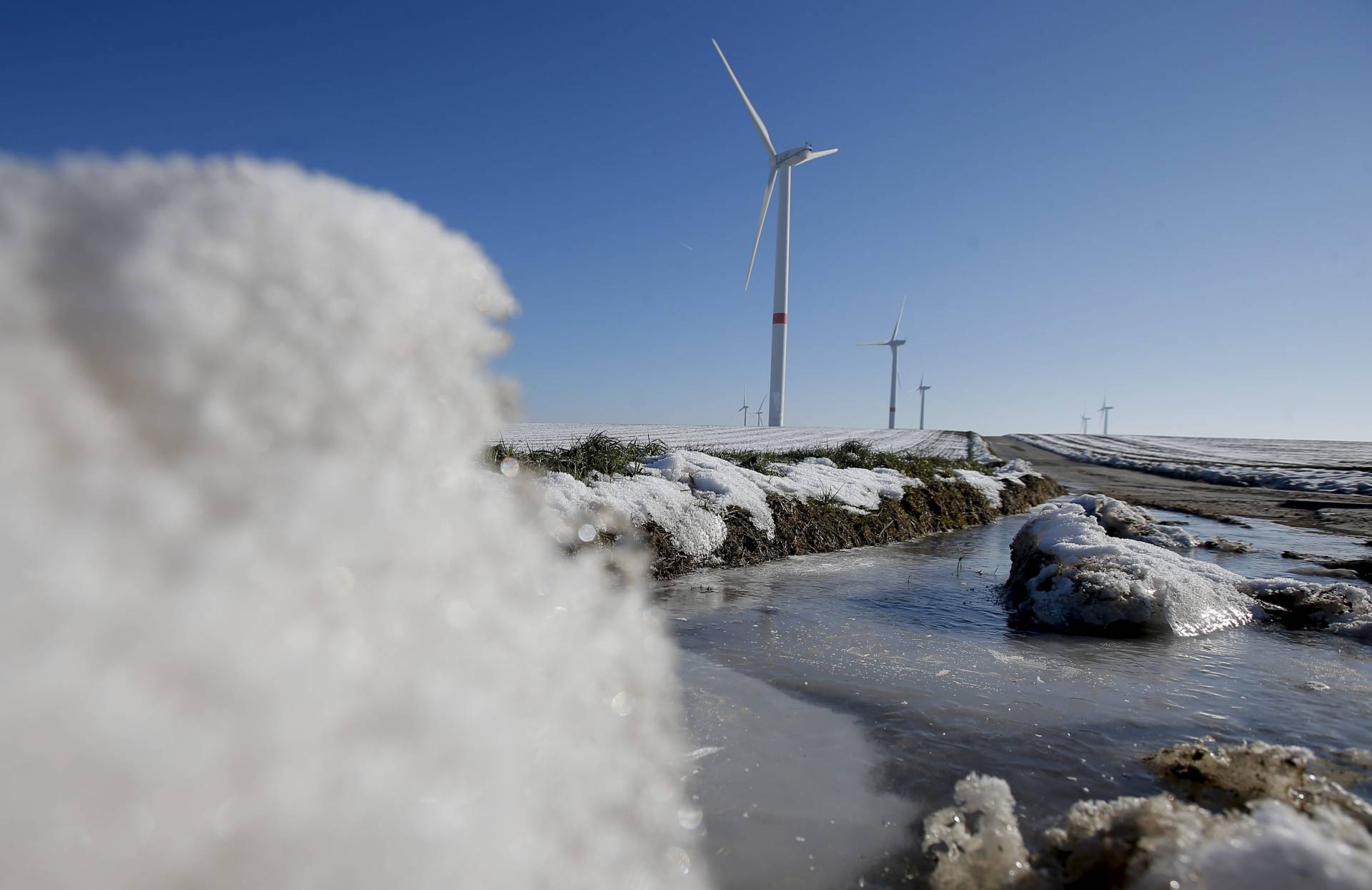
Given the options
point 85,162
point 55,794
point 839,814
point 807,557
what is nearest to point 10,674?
point 55,794

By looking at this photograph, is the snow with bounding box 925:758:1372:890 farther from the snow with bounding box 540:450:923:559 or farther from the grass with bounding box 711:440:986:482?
the grass with bounding box 711:440:986:482

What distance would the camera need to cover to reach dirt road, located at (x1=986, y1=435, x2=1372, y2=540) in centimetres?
1002

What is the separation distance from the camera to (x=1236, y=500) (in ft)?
43.7

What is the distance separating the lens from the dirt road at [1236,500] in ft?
32.9

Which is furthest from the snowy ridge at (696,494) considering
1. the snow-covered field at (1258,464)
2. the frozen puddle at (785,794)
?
the snow-covered field at (1258,464)

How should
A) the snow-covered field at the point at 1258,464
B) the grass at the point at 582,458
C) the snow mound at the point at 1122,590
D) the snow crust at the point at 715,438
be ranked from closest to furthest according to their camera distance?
the snow mound at the point at 1122,590
the grass at the point at 582,458
the snow crust at the point at 715,438
the snow-covered field at the point at 1258,464

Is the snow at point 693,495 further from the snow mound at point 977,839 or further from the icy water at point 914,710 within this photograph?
the snow mound at point 977,839

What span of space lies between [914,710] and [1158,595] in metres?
2.38

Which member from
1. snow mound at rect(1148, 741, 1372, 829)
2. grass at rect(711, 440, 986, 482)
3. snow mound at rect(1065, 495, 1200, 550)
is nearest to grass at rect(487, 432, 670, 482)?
grass at rect(711, 440, 986, 482)

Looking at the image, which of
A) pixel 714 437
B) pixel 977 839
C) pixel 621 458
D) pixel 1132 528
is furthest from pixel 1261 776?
pixel 714 437

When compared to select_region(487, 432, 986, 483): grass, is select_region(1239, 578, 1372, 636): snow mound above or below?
below

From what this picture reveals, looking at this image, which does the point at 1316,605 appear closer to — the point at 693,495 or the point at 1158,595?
the point at 1158,595

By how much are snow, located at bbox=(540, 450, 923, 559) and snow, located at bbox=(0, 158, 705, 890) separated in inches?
136

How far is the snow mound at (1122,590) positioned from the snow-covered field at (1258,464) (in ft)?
Answer: 52.0
